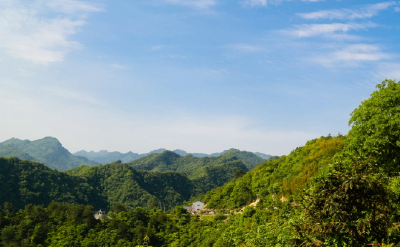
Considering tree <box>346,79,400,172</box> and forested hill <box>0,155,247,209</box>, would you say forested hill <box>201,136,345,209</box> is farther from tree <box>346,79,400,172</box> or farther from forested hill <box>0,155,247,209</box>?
tree <box>346,79,400,172</box>

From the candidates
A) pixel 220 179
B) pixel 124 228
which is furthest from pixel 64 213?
pixel 220 179

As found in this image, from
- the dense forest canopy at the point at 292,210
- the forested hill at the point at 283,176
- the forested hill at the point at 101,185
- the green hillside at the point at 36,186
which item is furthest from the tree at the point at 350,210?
the green hillside at the point at 36,186

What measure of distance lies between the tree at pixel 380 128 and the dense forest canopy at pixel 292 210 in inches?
1.6

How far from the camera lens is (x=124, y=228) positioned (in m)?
37.2

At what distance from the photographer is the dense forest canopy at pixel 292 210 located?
19.1ft

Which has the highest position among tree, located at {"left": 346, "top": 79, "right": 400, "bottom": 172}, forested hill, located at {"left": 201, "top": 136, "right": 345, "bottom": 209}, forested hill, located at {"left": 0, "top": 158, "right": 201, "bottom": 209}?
tree, located at {"left": 346, "top": 79, "right": 400, "bottom": 172}

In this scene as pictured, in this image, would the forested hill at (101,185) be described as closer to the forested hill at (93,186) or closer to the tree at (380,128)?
the forested hill at (93,186)

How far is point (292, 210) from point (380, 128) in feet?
21.9

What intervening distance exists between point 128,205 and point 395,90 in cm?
9873

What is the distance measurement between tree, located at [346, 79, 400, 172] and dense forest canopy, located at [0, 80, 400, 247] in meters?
0.04

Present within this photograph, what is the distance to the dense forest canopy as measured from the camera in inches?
230

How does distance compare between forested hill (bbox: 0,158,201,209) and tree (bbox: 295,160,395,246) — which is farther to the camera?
forested hill (bbox: 0,158,201,209)

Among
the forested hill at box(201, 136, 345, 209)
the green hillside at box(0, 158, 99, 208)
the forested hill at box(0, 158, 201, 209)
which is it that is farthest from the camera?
the forested hill at box(0, 158, 201, 209)

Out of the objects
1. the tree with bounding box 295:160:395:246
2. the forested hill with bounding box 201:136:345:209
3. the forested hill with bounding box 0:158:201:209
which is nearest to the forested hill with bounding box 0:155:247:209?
the forested hill with bounding box 0:158:201:209
